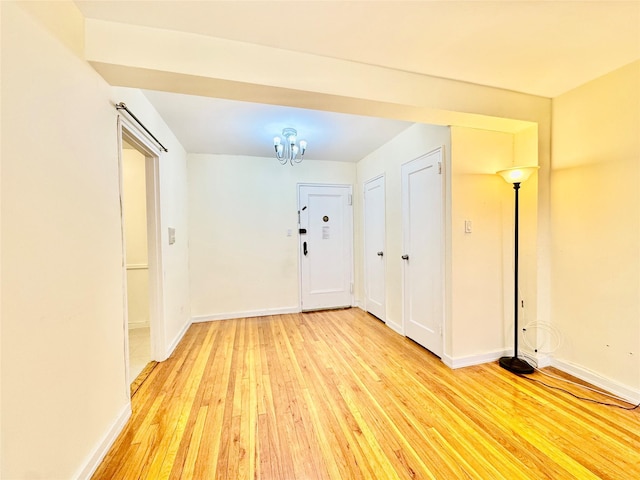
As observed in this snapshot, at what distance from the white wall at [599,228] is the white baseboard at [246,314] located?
314cm

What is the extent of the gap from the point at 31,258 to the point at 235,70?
4.46ft

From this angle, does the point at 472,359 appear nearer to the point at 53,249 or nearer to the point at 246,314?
the point at 246,314

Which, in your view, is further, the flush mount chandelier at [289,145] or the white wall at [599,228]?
the flush mount chandelier at [289,145]

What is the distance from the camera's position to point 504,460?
1.42 meters

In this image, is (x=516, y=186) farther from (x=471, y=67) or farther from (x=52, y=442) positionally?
(x=52, y=442)

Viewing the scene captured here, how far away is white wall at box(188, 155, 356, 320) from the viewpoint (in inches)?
148

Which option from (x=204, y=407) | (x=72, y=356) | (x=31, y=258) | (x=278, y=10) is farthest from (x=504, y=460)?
(x=278, y=10)

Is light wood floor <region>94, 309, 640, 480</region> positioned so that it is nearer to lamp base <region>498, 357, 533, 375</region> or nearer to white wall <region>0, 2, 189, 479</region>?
lamp base <region>498, 357, 533, 375</region>

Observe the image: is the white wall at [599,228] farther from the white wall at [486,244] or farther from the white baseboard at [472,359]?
the white baseboard at [472,359]

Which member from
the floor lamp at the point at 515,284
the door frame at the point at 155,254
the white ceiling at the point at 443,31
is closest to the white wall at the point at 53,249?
the white ceiling at the point at 443,31

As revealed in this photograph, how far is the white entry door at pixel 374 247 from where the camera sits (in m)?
3.67

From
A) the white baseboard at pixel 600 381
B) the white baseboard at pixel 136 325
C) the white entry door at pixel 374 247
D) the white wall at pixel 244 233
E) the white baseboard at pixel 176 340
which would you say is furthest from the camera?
the white wall at pixel 244 233

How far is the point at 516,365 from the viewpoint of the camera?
2314mm

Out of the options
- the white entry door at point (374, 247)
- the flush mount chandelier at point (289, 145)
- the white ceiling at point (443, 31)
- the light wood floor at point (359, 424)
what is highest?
the white ceiling at point (443, 31)
